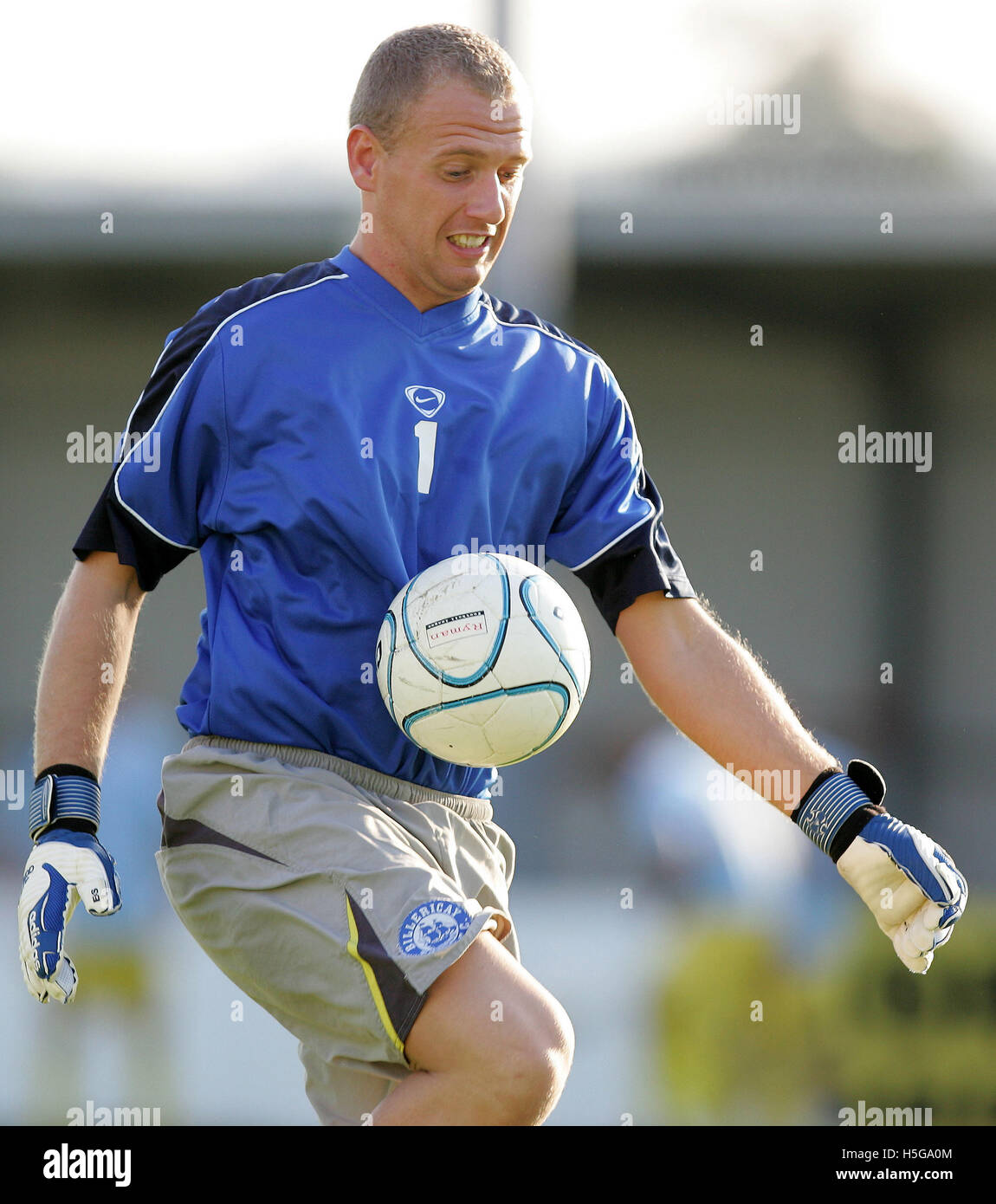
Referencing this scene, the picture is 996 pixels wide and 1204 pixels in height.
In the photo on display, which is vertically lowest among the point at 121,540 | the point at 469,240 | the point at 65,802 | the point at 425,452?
the point at 65,802

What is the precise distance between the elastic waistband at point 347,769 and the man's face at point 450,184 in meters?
1.04

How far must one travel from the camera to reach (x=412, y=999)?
10.0 feet

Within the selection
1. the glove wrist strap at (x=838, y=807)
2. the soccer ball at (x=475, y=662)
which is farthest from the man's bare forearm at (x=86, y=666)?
the glove wrist strap at (x=838, y=807)

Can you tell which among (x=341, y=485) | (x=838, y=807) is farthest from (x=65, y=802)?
(x=838, y=807)

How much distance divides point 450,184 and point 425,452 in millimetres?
566

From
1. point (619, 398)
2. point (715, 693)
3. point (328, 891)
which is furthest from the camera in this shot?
point (619, 398)

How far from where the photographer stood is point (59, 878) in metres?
3.29

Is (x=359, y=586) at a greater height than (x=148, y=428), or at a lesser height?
lesser

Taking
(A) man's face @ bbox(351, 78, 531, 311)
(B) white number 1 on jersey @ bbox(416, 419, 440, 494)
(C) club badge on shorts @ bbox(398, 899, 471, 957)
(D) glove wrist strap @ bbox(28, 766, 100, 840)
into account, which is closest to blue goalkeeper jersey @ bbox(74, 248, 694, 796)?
(B) white number 1 on jersey @ bbox(416, 419, 440, 494)

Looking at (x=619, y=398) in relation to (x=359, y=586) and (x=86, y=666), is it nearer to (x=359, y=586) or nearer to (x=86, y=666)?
(x=359, y=586)

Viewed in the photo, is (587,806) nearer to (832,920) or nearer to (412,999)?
(832,920)

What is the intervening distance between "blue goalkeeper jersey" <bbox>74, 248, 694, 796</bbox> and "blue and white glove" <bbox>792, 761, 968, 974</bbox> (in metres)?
0.61

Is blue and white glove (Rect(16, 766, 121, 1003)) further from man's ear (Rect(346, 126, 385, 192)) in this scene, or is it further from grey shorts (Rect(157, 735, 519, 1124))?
man's ear (Rect(346, 126, 385, 192))

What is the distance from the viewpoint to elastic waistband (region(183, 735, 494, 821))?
3393 mm
